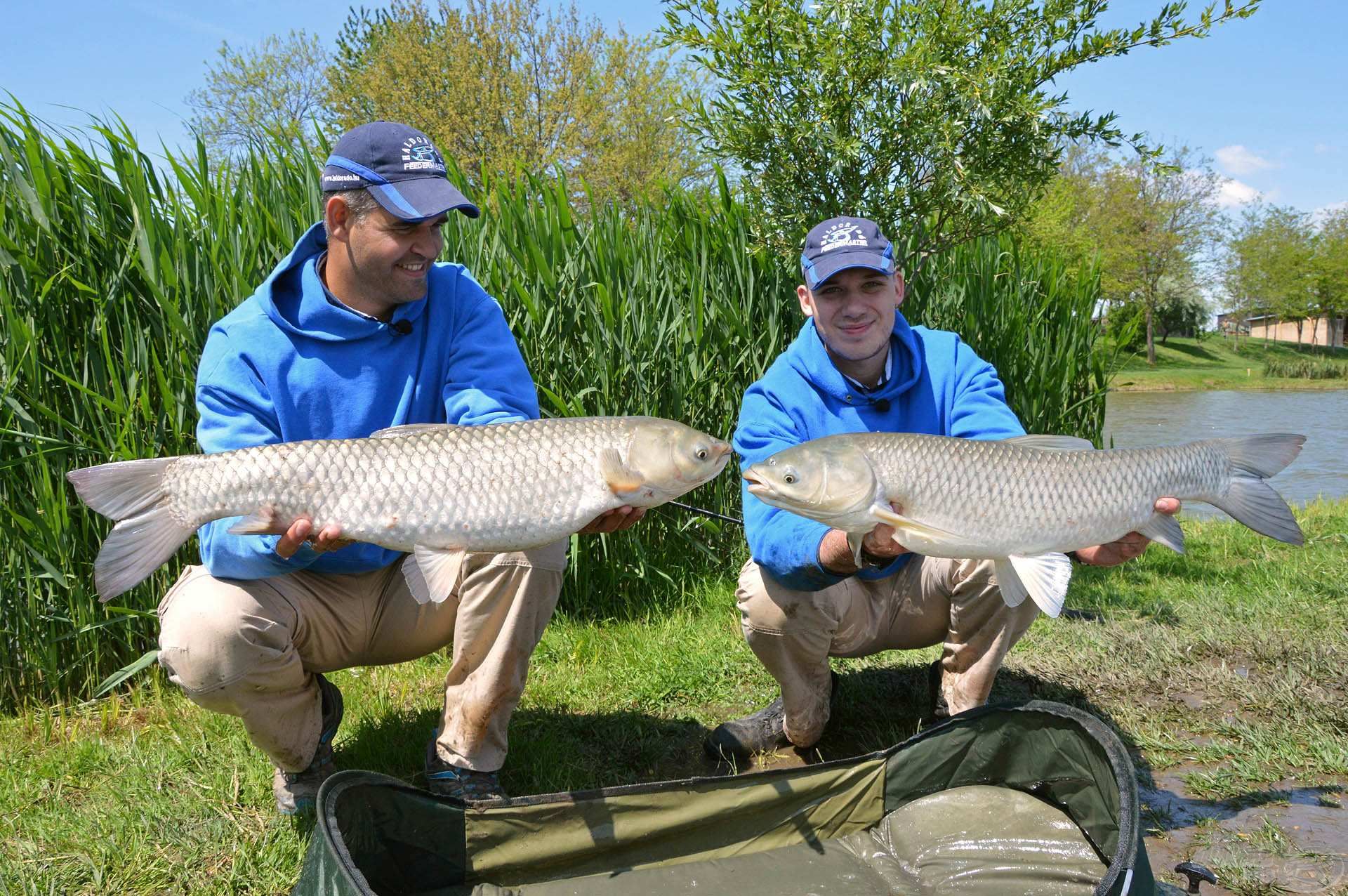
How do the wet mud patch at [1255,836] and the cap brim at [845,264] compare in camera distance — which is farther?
the cap brim at [845,264]

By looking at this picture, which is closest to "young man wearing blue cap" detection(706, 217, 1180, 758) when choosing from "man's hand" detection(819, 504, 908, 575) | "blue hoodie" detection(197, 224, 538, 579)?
"man's hand" detection(819, 504, 908, 575)

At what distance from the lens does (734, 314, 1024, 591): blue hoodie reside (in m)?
2.85

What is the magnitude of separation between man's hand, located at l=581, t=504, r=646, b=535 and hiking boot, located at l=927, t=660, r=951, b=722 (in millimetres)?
1207

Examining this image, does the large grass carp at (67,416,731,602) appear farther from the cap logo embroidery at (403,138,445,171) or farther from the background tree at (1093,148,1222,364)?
the background tree at (1093,148,1222,364)

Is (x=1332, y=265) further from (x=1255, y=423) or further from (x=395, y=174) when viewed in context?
(x=395, y=174)

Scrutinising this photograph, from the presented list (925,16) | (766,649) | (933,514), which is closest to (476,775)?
(766,649)

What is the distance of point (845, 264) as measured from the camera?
8.93ft

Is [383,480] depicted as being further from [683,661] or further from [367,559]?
[683,661]

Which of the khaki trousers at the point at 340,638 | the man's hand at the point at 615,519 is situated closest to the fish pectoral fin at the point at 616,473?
the man's hand at the point at 615,519

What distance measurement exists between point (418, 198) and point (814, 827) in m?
1.83

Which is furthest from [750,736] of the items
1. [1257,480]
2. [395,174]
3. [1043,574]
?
[395,174]

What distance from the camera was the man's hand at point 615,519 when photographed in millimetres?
2318

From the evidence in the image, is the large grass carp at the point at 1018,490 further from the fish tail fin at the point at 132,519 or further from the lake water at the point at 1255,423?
the lake water at the point at 1255,423

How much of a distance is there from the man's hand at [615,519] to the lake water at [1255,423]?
5.94 meters
